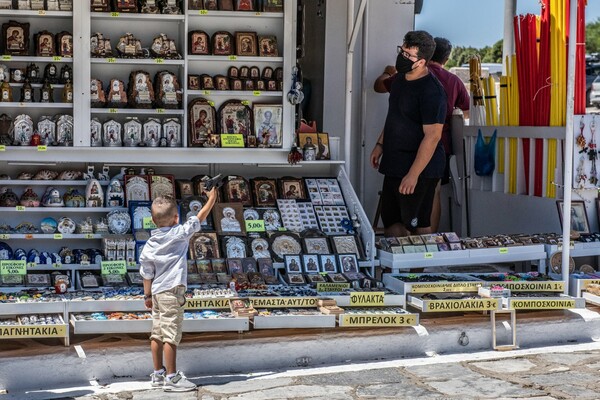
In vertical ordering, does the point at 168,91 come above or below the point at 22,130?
above

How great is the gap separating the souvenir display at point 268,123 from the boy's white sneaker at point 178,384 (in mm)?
2830

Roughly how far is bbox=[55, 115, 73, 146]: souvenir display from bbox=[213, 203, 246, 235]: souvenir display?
3.95 ft

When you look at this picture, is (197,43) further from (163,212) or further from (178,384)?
(178,384)

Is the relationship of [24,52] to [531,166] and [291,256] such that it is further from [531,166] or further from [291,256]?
[531,166]

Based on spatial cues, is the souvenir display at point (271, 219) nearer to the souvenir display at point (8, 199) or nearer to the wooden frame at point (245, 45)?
the wooden frame at point (245, 45)

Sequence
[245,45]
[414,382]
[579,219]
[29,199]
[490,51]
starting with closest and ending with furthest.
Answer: [414,382] < [29,199] < [245,45] < [579,219] < [490,51]

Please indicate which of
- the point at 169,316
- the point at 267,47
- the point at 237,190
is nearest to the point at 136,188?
the point at 237,190

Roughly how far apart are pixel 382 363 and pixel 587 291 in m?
1.94

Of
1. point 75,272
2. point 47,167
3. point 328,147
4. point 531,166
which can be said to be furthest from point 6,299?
point 531,166

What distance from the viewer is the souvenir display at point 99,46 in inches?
316

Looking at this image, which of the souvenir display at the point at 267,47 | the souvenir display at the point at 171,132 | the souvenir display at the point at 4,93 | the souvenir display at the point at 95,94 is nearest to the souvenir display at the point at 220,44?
the souvenir display at the point at 267,47

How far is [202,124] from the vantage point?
822 cm

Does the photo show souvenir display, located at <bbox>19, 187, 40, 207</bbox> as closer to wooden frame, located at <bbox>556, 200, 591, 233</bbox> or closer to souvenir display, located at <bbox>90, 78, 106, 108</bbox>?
souvenir display, located at <bbox>90, 78, 106, 108</bbox>

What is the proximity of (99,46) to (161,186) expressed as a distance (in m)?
1.15
